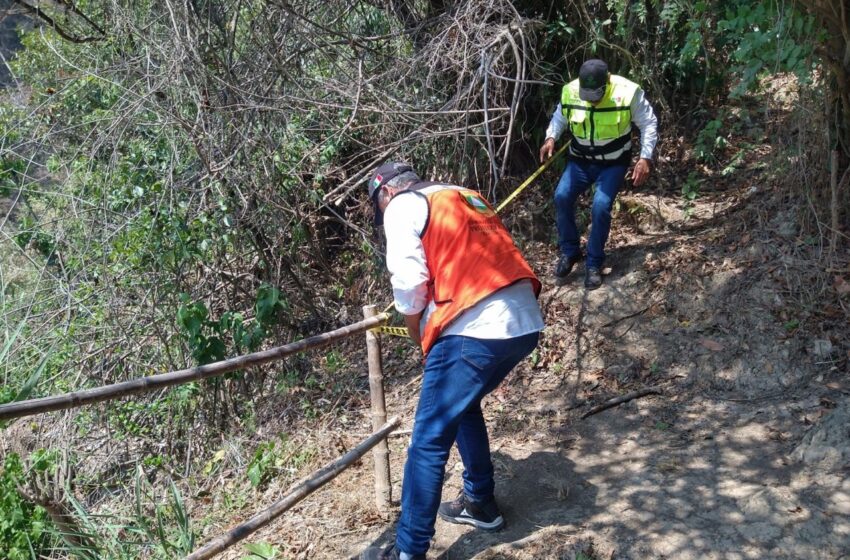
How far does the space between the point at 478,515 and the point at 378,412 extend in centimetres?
77

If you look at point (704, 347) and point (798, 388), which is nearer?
point (798, 388)

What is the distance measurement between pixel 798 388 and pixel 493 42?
298cm

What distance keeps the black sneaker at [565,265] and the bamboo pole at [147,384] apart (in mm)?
2302

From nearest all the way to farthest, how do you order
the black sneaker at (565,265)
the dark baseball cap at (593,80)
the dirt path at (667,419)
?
1. the dirt path at (667,419)
2. the dark baseball cap at (593,80)
3. the black sneaker at (565,265)

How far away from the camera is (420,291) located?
309 centimetres

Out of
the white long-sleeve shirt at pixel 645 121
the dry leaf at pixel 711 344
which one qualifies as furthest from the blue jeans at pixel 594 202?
the dry leaf at pixel 711 344

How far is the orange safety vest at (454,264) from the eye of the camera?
121 inches

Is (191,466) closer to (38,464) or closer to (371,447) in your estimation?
(38,464)

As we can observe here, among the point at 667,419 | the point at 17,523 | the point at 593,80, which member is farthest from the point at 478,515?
the point at 593,80

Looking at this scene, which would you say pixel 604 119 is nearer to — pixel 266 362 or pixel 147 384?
pixel 266 362

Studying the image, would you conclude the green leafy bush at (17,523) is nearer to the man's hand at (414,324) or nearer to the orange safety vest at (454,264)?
the man's hand at (414,324)

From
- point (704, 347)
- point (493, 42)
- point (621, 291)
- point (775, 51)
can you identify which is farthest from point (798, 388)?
point (493, 42)

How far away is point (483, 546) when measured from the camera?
3488mm

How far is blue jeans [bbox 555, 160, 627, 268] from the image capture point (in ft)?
17.5
